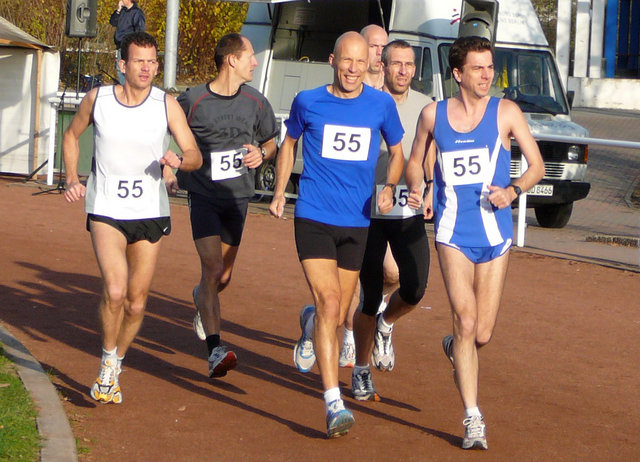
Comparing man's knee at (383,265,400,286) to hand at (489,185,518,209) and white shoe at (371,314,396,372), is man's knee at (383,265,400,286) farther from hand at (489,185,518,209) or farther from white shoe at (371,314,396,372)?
hand at (489,185,518,209)

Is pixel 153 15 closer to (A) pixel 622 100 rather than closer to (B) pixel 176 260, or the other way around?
(A) pixel 622 100

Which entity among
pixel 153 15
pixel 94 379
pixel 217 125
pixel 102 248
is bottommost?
pixel 94 379

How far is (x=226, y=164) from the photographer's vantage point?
7.47 metres

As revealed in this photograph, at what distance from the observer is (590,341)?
28.9 feet

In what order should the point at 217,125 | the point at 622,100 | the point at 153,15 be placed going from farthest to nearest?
1. the point at 153,15
2. the point at 622,100
3. the point at 217,125

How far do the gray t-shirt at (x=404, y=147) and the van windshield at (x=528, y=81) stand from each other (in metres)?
8.62

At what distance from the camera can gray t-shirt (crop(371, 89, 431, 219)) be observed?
6.84 metres

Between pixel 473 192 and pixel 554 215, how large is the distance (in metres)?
10.7

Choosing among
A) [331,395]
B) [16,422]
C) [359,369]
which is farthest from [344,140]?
[16,422]

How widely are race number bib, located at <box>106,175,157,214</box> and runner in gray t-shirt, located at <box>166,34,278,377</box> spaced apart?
38.4 inches

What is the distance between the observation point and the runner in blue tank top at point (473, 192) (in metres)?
5.91

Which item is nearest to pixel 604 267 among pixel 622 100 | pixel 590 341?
pixel 590 341

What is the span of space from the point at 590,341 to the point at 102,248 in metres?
4.15

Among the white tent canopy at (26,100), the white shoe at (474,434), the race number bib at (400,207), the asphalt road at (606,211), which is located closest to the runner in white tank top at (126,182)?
the race number bib at (400,207)
